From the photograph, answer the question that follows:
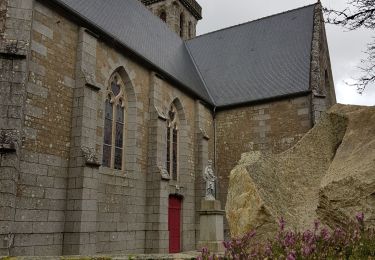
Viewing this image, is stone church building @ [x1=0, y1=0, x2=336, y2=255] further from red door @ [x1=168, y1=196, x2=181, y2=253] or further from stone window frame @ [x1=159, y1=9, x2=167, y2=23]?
stone window frame @ [x1=159, y1=9, x2=167, y2=23]

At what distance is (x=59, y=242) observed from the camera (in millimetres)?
9320

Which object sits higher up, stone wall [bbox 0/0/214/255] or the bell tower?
the bell tower

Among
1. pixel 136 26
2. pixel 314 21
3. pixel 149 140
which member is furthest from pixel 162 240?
pixel 314 21

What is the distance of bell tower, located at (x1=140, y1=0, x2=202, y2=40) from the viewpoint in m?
25.4

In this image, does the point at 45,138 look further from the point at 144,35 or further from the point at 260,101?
the point at 260,101

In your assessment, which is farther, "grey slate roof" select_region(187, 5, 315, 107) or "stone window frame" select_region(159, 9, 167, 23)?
"stone window frame" select_region(159, 9, 167, 23)

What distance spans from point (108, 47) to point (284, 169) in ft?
26.5

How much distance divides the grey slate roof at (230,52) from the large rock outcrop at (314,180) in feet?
28.5

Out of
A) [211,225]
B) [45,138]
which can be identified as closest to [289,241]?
[45,138]

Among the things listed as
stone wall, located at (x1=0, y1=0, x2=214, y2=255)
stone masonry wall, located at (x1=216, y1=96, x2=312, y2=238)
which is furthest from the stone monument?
stone masonry wall, located at (x1=216, y1=96, x2=312, y2=238)

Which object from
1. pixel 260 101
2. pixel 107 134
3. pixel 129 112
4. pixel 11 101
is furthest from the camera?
pixel 260 101

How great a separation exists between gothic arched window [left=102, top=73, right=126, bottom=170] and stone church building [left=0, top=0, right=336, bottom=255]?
0.15ft

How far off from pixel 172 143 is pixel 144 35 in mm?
4622

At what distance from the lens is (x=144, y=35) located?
1625 centimetres
